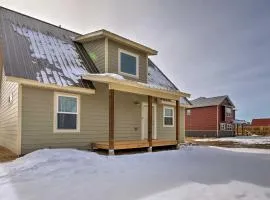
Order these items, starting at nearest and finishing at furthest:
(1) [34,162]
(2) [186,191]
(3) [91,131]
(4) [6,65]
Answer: (2) [186,191]
(1) [34,162]
(4) [6,65]
(3) [91,131]

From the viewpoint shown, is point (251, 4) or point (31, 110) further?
point (251, 4)

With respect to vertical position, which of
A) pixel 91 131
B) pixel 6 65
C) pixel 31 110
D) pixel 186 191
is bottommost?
pixel 186 191

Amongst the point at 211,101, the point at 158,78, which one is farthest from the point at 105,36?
the point at 211,101

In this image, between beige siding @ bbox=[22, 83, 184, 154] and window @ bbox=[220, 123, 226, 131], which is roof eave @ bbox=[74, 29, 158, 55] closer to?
beige siding @ bbox=[22, 83, 184, 154]

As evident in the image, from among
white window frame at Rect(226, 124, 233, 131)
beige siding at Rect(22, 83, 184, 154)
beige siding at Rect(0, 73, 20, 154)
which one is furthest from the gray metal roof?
white window frame at Rect(226, 124, 233, 131)

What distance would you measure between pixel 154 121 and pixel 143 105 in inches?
65.8

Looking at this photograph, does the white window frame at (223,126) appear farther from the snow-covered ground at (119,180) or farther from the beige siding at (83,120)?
the snow-covered ground at (119,180)

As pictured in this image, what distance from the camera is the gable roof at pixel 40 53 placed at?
10.7 metres

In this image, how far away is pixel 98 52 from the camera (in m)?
14.5

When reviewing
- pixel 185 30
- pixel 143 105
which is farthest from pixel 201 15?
pixel 143 105

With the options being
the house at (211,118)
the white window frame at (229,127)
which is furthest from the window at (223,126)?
the white window frame at (229,127)

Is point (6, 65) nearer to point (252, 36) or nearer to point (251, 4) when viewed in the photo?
point (251, 4)

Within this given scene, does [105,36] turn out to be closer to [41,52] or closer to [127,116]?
[41,52]

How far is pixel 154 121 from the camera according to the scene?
17.1 m
